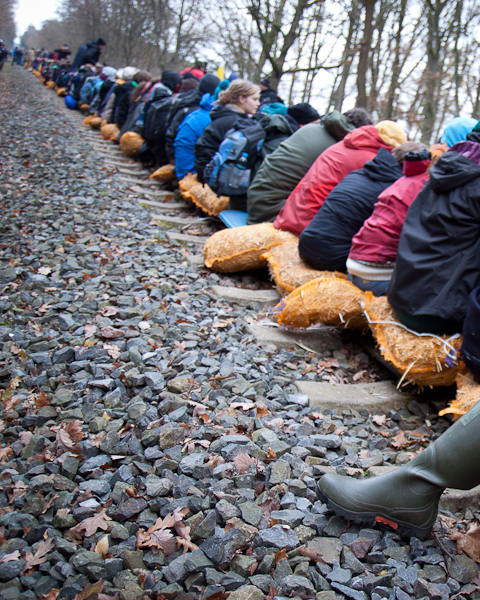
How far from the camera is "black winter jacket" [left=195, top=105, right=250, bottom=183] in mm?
6355

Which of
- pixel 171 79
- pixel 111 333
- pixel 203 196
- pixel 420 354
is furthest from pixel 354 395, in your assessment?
pixel 171 79

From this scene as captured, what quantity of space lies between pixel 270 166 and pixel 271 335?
220cm

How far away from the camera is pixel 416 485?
1799 millimetres

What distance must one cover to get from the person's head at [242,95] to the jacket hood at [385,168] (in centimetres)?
305

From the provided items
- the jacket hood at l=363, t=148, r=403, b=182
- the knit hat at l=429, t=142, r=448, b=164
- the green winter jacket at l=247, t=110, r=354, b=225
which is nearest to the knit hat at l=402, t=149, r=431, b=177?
the knit hat at l=429, t=142, r=448, b=164

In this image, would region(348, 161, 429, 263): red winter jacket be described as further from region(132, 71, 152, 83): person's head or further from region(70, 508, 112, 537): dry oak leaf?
region(132, 71, 152, 83): person's head

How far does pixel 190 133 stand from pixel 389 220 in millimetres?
5142

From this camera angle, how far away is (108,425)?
2424mm

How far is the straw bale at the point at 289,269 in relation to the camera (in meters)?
4.04

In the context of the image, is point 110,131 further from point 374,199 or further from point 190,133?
point 374,199

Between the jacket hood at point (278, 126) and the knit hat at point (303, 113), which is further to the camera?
the knit hat at point (303, 113)

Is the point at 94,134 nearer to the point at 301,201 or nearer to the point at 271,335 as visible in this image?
the point at 301,201

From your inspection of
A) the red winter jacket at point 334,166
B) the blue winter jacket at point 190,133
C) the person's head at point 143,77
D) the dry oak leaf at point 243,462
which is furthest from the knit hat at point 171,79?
the dry oak leaf at point 243,462

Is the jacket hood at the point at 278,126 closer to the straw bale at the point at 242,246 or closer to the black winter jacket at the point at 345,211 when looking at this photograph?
the straw bale at the point at 242,246
